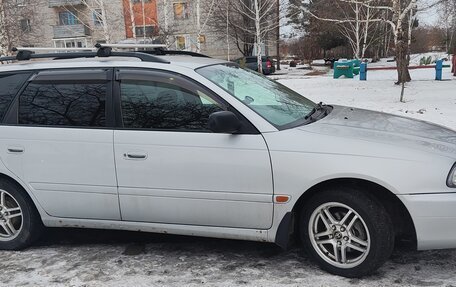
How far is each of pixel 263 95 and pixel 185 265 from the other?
5.11ft

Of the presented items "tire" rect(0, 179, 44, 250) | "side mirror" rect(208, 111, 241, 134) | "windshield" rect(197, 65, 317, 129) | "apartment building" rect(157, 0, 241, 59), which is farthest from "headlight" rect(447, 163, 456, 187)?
"apartment building" rect(157, 0, 241, 59)

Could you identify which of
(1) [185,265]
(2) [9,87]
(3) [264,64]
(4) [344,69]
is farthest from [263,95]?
(3) [264,64]

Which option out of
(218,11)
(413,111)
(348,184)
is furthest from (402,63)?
(218,11)

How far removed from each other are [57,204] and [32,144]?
0.54 meters

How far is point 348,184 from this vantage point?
3166 millimetres

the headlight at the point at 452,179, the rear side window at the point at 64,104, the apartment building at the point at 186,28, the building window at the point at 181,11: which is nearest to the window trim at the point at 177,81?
the rear side window at the point at 64,104

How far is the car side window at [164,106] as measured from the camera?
3.45 m

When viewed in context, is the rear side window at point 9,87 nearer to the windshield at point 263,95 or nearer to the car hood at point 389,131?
the windshield at point 263,95

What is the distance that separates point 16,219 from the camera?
3953mm

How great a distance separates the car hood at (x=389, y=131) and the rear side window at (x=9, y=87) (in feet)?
8.21

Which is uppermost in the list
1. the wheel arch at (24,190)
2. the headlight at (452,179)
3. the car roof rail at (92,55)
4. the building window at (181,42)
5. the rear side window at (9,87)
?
the building window at (181,42)

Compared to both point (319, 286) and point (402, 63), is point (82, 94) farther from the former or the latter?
point (402, 63)

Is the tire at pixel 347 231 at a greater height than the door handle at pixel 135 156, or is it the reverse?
the door handle at pixel 135 156

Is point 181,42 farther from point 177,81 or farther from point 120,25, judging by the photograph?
point 177,81
